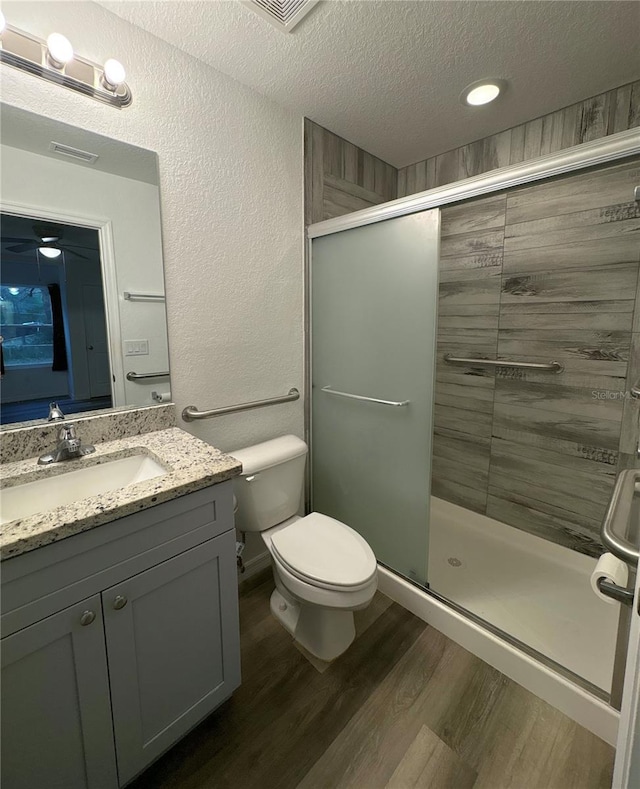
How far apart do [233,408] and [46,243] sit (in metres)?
0.90

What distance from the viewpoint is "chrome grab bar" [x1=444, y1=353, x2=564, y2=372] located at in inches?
76.3

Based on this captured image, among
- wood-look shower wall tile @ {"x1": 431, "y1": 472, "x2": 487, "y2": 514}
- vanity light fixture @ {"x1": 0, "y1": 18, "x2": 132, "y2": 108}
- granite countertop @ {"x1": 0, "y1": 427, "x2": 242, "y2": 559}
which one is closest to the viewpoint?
granite countertop @ {"x1": 0, "y1": 427, "x2": 242, "y2": 559}

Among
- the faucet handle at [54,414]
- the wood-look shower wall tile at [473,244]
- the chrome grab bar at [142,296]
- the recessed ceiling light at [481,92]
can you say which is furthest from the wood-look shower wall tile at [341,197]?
the faucet handle at [54,414]

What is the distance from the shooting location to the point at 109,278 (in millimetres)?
1320

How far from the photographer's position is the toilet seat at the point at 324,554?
1323mm

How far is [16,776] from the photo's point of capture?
82 centimetres

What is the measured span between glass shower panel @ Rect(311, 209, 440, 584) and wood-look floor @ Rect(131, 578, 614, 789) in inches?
16.9

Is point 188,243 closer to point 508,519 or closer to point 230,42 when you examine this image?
point 230,42

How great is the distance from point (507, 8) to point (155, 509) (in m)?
1.90

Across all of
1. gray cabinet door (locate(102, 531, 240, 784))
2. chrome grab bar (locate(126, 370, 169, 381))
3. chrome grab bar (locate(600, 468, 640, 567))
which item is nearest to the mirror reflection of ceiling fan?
chrome grab bar (locate(126, 370, 169, 381))

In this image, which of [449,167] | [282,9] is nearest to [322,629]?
[282,9]

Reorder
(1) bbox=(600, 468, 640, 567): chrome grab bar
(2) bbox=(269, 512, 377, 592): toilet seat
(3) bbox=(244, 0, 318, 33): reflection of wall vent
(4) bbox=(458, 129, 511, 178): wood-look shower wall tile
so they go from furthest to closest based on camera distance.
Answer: (4) bbox=(458, 129, 511, 178): wood-look shower wall tile → (2) bbox=(269, 512, 377, 592): toilet seat → (3) bbox=(244, 0, 318, 33): reflection of wall vent → (1) bbox=(600, 468, 640, 567): chrome grab bar

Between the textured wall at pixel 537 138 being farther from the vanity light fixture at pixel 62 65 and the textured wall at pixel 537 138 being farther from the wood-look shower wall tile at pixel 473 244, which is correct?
the vanity light fixture at pixel 62 65

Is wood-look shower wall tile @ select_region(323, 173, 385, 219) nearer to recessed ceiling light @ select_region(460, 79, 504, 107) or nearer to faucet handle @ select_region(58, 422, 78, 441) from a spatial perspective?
recessed ceiling light @ select_region(460, 79, 504, 107)
